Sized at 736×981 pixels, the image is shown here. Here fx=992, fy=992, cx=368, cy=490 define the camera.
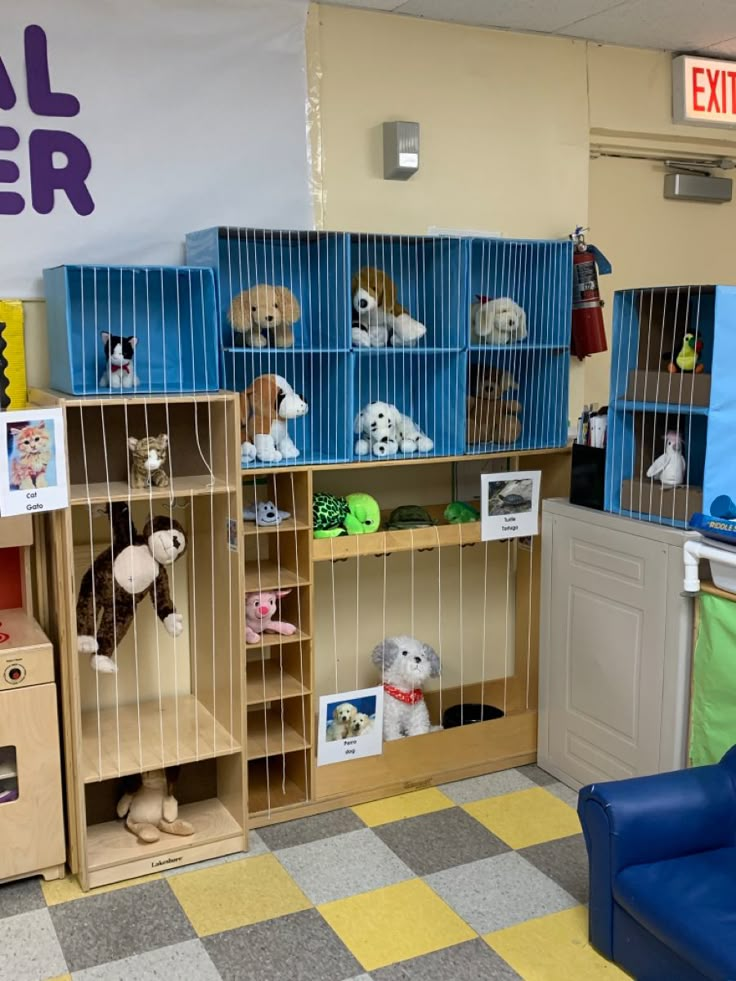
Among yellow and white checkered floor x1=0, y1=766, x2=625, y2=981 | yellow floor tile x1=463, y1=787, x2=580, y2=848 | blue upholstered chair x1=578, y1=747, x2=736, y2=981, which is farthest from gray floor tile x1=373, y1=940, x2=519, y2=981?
yellow floor tile x1=463, y1=787, x2=580, y2=848

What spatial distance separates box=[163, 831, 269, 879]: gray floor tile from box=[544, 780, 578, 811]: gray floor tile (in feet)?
3.04

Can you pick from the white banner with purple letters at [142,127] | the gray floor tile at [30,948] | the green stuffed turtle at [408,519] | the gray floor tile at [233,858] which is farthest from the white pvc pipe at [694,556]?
the gray floor tile at [30,948]

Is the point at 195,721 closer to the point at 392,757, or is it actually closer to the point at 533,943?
the point at 392,757

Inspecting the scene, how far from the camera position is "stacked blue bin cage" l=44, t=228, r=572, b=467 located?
2709mm

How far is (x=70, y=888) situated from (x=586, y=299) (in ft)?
7.69

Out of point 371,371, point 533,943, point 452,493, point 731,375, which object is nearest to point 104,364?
point 371,371

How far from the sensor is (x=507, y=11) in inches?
120

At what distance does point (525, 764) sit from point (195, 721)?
1.13m

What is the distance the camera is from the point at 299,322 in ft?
9.89

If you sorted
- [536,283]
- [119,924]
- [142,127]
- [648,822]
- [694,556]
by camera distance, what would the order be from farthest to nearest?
1. [536,283]
2. [142,127]
3. [694,556]
4. [119,924]
5. [648,822]

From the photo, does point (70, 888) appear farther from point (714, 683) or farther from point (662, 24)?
point (662, 24)

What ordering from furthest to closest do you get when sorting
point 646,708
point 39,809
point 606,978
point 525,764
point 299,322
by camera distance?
point 525,764 < point 299,322 < point 646,708 < point 39,809 < point 606,978

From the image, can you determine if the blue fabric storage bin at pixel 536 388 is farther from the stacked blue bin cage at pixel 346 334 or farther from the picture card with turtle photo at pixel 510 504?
the picture card with turtle photo at pixel 510 504

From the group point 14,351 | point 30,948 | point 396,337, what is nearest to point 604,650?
point 396,337
